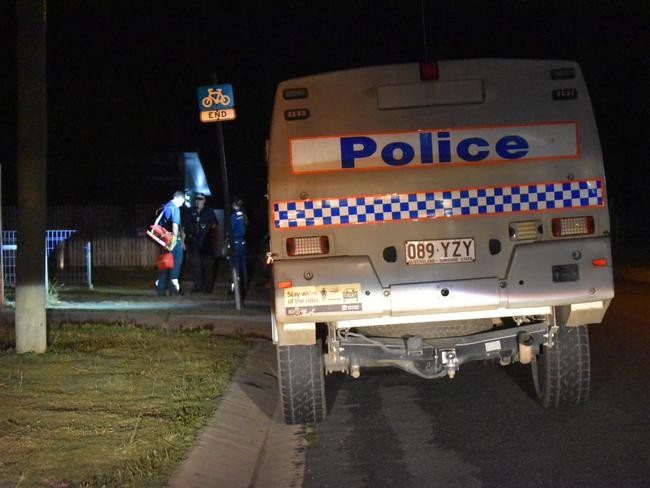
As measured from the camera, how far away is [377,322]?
21.5 feet

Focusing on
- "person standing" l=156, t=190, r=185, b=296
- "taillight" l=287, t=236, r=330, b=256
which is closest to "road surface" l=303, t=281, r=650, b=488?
"taillight" l=287, t=236, r=330, b=256

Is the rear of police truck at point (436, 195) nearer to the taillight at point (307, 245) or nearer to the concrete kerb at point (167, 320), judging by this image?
the taillight at point (307, 245)

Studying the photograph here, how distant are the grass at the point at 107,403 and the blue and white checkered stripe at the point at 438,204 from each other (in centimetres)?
182

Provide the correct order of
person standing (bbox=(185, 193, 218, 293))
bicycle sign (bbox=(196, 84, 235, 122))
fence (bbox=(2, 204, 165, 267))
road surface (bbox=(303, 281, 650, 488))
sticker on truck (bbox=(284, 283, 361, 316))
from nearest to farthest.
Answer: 1. road surface (bbox=(303, 281, 650, 488))
2. sticker on truck (bbox=(284, 283, 361, 316))
3. bicycle sign (bbox=(196, 84, 235, 122))
4. person standing (bbox=(185, 193, 218, 293))
5. fence (bbox=(2, 204, 165, 267))

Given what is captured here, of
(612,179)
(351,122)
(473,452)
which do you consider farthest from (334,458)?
(612,179)

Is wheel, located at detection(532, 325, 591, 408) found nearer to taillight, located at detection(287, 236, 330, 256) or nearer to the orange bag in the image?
taillight, located at detection(287, 236, 330, 256)

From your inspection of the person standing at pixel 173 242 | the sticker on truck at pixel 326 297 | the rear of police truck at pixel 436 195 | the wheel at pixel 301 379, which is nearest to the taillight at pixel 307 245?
the rear of police truck at pixel 436 195

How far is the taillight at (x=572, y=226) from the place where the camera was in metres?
6.40

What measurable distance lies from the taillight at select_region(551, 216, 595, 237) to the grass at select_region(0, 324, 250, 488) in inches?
121

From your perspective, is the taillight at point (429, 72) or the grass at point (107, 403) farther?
the taillight at point (429, 72)

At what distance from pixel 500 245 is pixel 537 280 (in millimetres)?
372

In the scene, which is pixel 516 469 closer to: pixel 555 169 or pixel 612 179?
pixel 555 169

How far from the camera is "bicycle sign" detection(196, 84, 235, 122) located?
12.7 m

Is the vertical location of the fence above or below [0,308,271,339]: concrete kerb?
above
